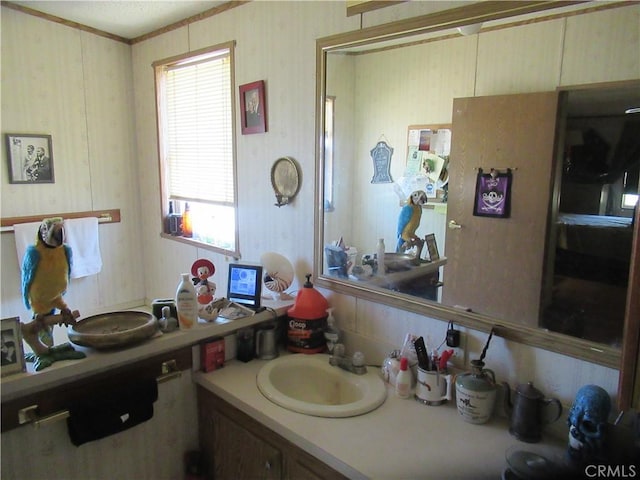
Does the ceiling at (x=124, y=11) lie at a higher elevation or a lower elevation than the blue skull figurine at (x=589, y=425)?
higher

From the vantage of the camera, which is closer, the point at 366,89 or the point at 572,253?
the point at 572,253

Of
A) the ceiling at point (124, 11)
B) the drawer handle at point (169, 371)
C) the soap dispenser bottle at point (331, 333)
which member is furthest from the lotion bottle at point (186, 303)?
the ceiling at point (124, 11)

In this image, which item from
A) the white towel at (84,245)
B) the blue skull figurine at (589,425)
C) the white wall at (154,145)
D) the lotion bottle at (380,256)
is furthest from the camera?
the white towel at (84,245)

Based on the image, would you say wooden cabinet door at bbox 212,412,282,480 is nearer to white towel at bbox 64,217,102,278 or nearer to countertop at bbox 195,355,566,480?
countertop at bbox 195,355,566,480

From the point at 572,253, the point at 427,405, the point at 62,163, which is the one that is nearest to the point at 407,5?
the point at 572,253

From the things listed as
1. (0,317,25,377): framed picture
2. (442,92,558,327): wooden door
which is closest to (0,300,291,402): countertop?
(0,317,25,377): framed picture

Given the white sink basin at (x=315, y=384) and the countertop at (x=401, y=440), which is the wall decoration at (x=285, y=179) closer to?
the white sink basin at (x=315, y=384)

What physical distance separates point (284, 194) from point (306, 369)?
751 millimetres

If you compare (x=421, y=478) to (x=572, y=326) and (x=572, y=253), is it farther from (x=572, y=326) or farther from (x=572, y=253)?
(x=572, y=253)

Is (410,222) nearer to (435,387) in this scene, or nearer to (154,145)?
(435,387)

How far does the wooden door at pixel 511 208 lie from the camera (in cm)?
126

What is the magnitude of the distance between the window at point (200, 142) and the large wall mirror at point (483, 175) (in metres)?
0.70

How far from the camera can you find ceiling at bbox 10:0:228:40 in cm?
213

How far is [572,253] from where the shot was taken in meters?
1.20
